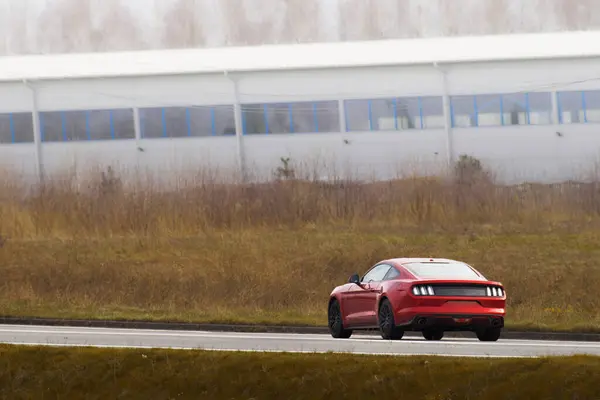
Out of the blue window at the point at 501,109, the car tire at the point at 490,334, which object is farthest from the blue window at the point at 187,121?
the car tire at the point at 490,334

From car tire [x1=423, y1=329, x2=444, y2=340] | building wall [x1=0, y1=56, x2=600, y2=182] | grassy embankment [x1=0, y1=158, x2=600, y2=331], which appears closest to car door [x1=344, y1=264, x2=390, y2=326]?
car tire [x1=423, y1=329, x2=444, y2=340]

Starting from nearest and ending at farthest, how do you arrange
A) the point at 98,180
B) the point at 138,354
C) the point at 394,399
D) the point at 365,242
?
the point at 394,399 < the point at 138,354 < the point at 365,242 < the point at 98,180

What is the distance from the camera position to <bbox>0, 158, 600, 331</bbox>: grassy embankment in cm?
3412

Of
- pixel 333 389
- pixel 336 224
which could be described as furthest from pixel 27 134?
pixel 333 389

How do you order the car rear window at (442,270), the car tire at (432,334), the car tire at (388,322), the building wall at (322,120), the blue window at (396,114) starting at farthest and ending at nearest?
1. the blue window at (396,114)
2. the building wall at (322,120)
3. the car rear window at (442,270)
4. the car tire at (432,334)
5. the car tire at (388,322)

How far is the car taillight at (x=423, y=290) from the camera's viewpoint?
20.1 metres

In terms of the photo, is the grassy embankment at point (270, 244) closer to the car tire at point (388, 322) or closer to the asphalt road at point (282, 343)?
the asphalt road at point (282, 343)

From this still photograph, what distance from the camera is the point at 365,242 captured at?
3975 centimetres

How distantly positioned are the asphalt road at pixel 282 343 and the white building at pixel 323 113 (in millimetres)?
24011

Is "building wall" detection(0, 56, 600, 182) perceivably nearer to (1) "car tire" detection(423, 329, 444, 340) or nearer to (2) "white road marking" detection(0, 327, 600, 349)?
(2) "white road marking" detection(0, 327, 600, 349)

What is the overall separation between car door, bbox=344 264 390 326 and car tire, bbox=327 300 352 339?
0.49m

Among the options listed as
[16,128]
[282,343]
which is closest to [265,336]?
[282,343]

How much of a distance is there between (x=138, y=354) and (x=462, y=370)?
15.8 feet

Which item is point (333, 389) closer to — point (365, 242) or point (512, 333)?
point (512, 333)
